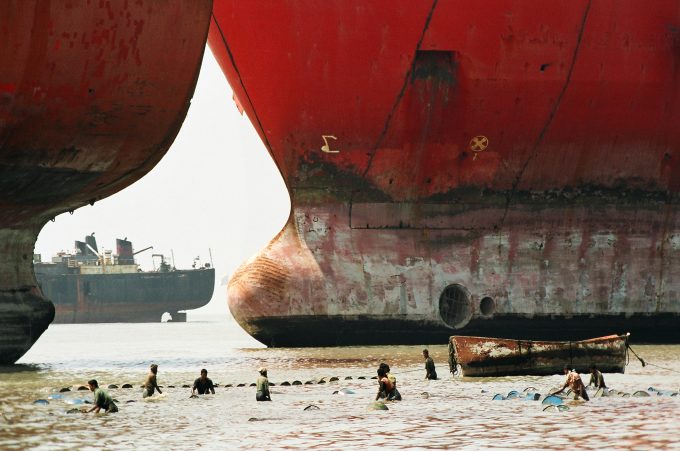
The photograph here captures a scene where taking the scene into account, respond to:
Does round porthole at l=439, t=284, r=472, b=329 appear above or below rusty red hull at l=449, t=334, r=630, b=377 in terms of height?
above

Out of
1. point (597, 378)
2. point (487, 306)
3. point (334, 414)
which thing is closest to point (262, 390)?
point (334, 414)

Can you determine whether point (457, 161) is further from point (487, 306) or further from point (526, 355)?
point (526, 355)

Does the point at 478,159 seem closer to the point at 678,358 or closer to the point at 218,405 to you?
the point at 678,358

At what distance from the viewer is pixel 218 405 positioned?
21375 mm

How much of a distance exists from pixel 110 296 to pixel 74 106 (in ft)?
214

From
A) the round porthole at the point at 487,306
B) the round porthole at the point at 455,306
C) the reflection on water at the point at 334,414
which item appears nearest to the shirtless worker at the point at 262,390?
the reflection on water at the point at 334,414

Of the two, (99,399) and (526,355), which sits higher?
(526,355)

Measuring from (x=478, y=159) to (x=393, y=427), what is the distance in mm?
14304

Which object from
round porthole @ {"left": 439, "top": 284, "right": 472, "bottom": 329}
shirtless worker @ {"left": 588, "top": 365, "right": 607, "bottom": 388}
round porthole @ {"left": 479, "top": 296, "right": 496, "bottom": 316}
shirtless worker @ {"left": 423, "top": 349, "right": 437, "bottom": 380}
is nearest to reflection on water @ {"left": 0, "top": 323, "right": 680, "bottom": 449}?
shirtless worker @ {"left": 423, "top": 349, "right": 437, "bottom": 380}

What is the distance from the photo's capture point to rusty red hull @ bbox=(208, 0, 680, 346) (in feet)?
99.5

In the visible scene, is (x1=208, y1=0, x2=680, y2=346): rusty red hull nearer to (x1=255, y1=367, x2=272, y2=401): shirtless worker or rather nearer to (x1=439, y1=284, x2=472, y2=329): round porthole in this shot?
(x1=439, y1=284, x2=472, y2=329): round porthole

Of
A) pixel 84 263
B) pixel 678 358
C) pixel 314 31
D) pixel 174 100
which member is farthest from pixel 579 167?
pixel 84 263

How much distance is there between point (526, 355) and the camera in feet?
83.5

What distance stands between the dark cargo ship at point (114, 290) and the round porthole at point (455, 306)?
59.3m
